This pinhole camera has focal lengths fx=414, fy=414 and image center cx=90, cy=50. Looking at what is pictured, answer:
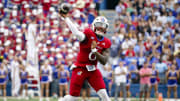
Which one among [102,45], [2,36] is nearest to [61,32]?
[2,36]

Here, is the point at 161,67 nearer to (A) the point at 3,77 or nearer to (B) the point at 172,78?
(B) the point at 172,78

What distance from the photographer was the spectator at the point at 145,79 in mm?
14906

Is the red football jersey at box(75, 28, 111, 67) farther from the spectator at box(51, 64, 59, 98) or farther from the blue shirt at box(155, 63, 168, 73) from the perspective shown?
the blue shirt at box(155, 63, 168, 73)

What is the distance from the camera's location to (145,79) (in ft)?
49.0

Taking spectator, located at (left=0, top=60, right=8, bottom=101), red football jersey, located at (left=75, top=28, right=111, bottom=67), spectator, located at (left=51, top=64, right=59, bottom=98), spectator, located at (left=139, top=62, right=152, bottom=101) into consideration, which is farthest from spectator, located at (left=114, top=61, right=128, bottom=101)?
red football jersey, located at (left=75, top=28, right=111, bottom=67)

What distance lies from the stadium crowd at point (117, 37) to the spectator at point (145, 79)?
4 centimetres

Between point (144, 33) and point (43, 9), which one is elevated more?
point (43, 9)

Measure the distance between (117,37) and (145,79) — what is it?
275cm

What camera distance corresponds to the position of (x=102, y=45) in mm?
7691

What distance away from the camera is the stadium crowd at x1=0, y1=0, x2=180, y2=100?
16.0 meters

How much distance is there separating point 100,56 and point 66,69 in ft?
28.5

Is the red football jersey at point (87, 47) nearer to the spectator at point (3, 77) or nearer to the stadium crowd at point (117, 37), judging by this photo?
the stadium crowd at point (117, 37)

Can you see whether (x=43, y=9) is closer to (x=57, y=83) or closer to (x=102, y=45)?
(x=57, y=83)

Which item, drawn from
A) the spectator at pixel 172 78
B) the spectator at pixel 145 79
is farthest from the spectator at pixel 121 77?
the spectator at pixel 172 78
